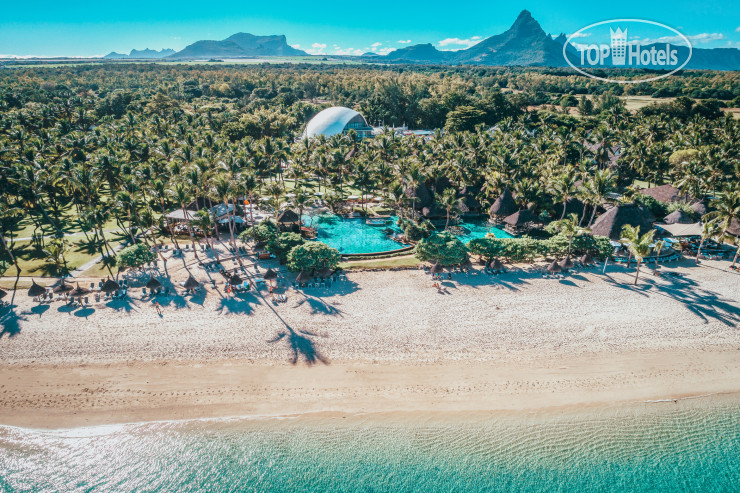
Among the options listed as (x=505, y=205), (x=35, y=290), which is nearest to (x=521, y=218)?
(x=505, y=205)

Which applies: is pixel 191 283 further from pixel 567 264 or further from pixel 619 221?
pixel 619 221

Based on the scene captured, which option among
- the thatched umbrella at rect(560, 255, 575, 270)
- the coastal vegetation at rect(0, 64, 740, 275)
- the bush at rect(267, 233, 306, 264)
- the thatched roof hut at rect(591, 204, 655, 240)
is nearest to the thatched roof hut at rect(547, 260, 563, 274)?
the thatched umbrella at rect(560, 255, 575, 270)

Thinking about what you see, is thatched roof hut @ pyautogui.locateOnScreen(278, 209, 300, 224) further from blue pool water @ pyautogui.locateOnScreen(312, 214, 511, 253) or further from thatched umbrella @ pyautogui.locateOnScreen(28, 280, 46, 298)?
thatched umbrella @ pyautogui.locateOnScreen(28, 280, 46, 298)

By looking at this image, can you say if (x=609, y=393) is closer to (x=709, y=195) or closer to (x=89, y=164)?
(x=709, y=195)

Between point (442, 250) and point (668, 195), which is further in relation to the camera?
point (668, 195)

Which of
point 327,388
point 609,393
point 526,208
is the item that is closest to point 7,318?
point 327,388

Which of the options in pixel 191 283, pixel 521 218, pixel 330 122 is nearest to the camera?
pixel 191 283

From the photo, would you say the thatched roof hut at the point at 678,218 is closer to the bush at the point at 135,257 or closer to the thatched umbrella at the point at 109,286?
the bush at the point at 135,257
